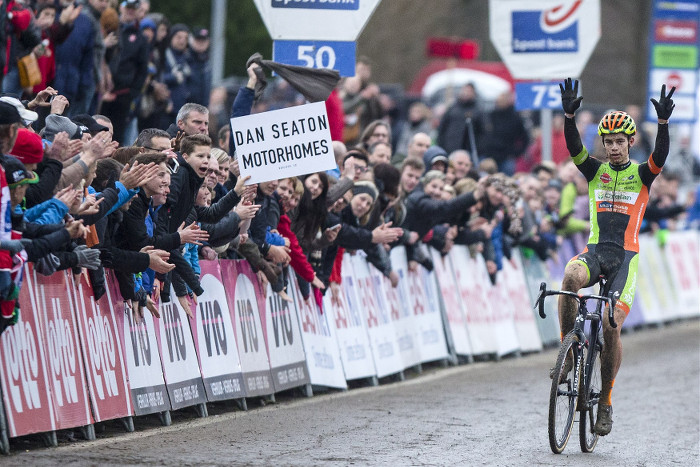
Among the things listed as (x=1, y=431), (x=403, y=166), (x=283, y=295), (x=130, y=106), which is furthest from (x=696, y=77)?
(x=1, y=431)

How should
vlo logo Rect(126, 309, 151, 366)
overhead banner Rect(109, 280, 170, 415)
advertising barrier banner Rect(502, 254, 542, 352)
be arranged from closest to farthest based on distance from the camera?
1. overhead banner Rect(109, 280, 170, 415)
2. vlo logo Rect(126, 309, 151, 366)
3. advertising barrier banner Rect(502, 254, 542, 352)

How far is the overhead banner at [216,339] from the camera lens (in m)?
12.3

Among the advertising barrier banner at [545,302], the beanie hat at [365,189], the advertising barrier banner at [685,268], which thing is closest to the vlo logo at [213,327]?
the beanie hat at [365,189]

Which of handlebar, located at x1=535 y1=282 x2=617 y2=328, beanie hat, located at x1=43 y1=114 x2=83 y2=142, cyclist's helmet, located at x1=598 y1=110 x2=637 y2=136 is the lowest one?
handlebar, located at x1=535 y1=282 x2=617 y2=328

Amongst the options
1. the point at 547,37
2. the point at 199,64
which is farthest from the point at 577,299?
the point at 547,37

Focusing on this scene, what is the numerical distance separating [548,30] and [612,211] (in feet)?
30.2

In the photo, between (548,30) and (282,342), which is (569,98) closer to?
(282,342)

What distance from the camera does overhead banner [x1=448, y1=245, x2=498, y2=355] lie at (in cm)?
1802

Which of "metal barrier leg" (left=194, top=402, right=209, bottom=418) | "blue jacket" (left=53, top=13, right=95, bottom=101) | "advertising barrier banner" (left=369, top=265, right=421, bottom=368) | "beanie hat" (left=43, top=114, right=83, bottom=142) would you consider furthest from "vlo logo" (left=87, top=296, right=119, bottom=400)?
"advertising barrier banner" (left=369, top=265, right=421, bottom=368)

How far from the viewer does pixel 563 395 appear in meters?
10.8

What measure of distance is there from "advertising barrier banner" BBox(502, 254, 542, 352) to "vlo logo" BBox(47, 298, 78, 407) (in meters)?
9.73

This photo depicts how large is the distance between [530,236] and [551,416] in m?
9.33

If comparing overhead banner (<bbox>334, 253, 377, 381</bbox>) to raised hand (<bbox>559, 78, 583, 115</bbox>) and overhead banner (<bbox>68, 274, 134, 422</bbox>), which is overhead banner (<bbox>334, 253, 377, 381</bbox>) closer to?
overhead banner (<bbox>68, 274, 134, 422</bbox>)

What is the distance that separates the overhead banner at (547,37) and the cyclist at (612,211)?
881 centimetres
